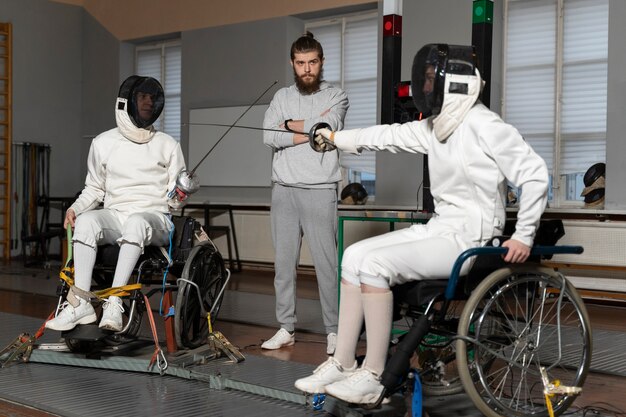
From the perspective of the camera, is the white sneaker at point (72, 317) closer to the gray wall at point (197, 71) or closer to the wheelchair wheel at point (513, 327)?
the wheelchair wheel at point (513, 327)

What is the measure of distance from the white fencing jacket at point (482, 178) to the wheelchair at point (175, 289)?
46.1 inches

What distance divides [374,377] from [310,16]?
17.8ft

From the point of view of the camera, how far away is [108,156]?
134 inches

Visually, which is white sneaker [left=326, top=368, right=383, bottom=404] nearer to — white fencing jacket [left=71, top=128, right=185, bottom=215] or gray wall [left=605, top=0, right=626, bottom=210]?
white fencing jacket [left=71, top=128, right=185, bottom=215]

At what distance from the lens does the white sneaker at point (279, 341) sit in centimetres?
346

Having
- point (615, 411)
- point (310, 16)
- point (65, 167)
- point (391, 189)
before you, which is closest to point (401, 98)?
point (615, 411)

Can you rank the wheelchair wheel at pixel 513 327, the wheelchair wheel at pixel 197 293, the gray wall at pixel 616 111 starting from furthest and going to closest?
the gray wall at pixel 616 111
the wheelchair wheel at pixel 197 293
the wheelchair wheel at pixel 513 327

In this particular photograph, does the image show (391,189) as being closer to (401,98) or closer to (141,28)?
(401,98)

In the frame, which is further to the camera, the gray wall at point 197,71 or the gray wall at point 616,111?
the gray wall at point 197,71

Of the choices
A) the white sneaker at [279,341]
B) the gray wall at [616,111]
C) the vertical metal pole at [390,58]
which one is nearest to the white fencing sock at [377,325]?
the white sneaker at [279,341]

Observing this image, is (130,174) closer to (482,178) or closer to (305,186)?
(305,186)

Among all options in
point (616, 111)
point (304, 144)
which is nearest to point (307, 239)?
point (304, 144)

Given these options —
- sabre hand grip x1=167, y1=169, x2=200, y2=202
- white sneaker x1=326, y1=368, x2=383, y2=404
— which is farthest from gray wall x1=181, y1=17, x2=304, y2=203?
white sneaker x1=326, y1=368, x2=383, y2=404

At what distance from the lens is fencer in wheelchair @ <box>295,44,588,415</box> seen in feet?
7.11
